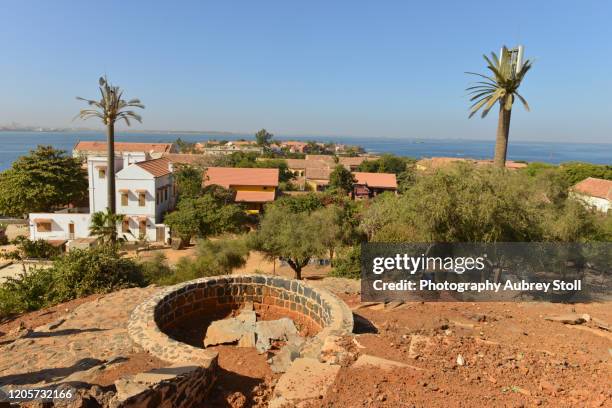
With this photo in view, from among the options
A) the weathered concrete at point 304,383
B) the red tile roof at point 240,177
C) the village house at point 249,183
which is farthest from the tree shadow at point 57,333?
the red tile roof at point 240,177

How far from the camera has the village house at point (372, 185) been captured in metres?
51.2

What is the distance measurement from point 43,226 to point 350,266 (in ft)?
72.9

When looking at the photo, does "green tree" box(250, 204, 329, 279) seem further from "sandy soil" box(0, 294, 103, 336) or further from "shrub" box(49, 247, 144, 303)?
"sandy soil" box(0, 294, 103, 336)

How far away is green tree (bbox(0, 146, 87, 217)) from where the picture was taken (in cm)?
2945

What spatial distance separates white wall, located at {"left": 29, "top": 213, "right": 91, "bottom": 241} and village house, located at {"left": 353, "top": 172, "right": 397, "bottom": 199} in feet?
105

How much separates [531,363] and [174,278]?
13.6m

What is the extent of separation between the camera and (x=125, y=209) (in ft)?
95.1

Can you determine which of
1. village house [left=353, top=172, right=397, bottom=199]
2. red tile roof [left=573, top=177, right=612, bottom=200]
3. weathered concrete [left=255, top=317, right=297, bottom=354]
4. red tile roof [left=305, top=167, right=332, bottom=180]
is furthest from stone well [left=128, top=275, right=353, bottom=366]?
red tile roof [left=305, top=167, right=332, bottom=180]

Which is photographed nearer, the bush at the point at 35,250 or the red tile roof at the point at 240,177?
the bush at the point at 35,250

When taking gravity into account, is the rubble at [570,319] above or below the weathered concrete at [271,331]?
above

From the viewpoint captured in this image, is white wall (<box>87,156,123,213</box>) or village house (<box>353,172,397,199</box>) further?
village house (<box>353,172,397,199</box>)

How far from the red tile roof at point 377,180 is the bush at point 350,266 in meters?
33.4

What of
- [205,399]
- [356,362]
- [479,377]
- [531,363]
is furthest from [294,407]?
[531,363]

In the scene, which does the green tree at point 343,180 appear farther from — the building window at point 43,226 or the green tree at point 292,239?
the building window at point 43,226
